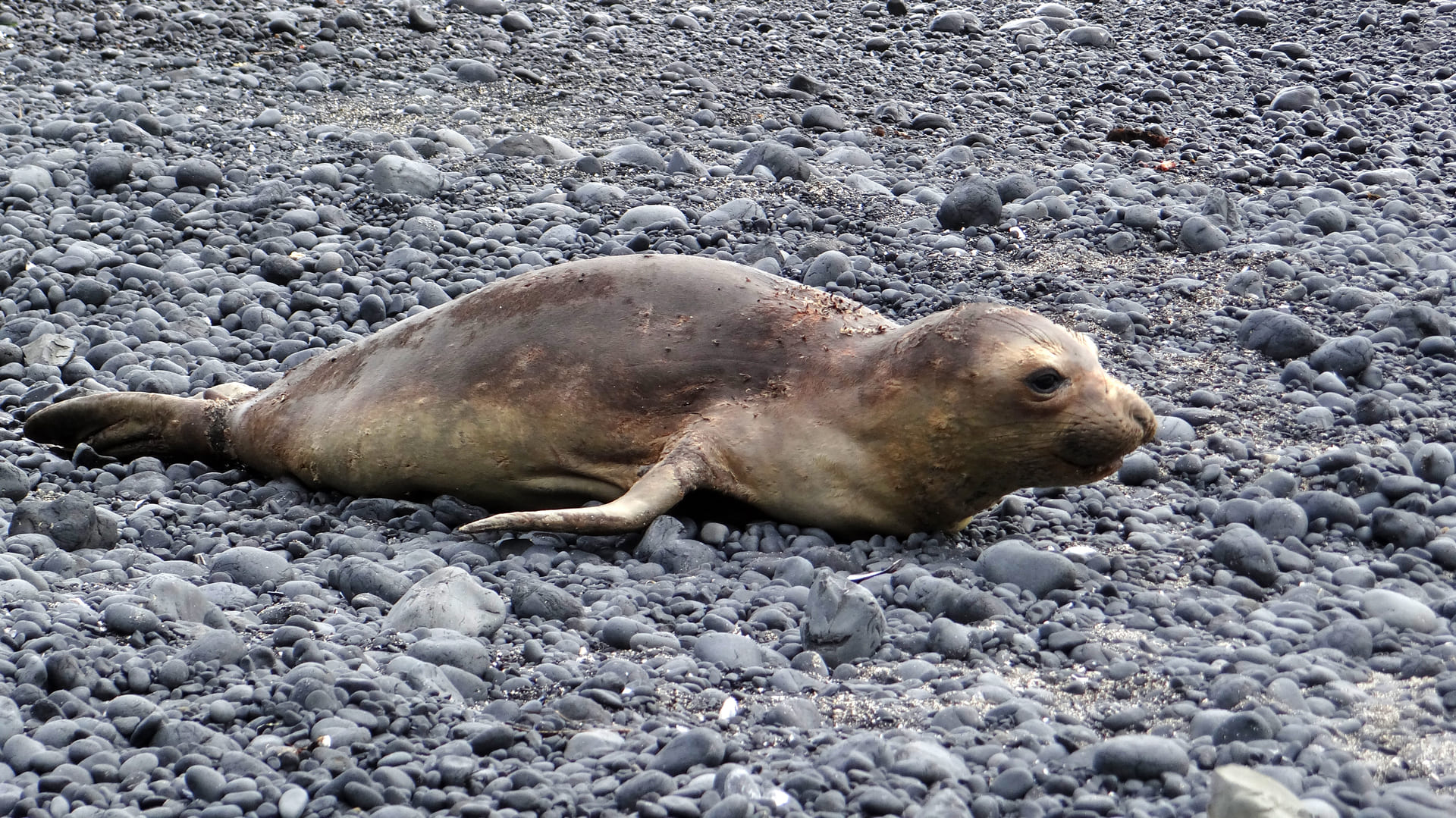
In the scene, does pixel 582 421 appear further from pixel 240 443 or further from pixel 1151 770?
pixel 1151 770

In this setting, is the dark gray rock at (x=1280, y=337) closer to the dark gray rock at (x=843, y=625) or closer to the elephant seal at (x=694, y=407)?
the elephant seal at (x=694, y=407)

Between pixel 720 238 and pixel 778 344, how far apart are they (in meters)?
2.27

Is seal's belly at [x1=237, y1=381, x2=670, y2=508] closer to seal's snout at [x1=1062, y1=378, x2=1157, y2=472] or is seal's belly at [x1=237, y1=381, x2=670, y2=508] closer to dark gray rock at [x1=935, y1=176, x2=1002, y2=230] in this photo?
seal's snout at [x1=1062, y1=378, x2=1157, y2=472]

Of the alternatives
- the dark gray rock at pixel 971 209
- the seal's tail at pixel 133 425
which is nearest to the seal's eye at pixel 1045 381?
the seal's tail at pixel 133 425

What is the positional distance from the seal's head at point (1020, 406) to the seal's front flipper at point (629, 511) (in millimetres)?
649

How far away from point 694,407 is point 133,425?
1984 millimetres

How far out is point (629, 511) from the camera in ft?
12.5

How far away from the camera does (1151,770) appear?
8.70 ft

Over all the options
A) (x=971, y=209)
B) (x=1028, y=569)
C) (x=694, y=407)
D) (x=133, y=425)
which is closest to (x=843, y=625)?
(x=1028, y=569)

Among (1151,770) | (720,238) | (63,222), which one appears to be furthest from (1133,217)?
(63,222)

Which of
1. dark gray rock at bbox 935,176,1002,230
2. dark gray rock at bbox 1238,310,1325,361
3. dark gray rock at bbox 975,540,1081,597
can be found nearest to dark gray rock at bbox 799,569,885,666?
dark gray rock at bbox 975,540,1081,597

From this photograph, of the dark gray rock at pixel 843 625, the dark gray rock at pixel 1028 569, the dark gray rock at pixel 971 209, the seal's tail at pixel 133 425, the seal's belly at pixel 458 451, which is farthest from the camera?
the dark gray rock at pixel 971 209

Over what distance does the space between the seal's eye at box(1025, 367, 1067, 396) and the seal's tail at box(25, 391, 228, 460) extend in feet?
8.62

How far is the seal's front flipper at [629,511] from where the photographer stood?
3789 millimetres
